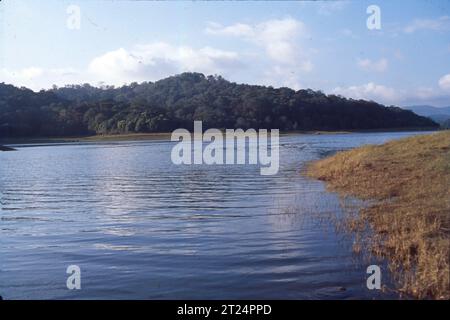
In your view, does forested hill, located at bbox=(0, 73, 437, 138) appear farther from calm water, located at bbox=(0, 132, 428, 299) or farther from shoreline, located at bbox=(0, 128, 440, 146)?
calm water, located at bbox=(0, 132, 428, 299)

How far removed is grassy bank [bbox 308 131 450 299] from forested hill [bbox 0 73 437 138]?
83.2 metres

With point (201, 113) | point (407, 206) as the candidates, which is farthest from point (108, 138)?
point (407, 206)

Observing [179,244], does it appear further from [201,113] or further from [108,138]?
[201,113]

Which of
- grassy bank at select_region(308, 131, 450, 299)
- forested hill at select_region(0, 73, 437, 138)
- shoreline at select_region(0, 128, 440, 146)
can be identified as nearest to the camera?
grassy bank at select_region(308, 131, 450, 299)

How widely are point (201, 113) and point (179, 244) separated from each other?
115713 millimetres

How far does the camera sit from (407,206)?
16781 millimetres

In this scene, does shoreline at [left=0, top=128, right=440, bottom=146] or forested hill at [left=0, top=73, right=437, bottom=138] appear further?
forested hill at [left=0, top=73, right=437, bottom=138]

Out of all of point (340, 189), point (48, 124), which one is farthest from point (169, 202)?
point (48, 124)

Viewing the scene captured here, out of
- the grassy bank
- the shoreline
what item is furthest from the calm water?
the shoreline

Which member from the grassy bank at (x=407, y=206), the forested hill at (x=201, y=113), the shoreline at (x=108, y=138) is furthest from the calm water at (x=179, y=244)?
the forested hill at (x=201, y=113)

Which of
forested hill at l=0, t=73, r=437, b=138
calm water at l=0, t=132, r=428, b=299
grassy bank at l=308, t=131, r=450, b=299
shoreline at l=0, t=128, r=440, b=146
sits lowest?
calm water at l=0, t=132, r=428, b=299

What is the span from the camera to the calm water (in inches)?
409
